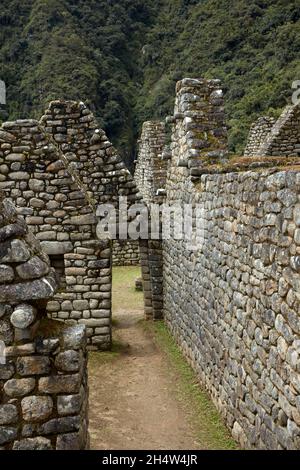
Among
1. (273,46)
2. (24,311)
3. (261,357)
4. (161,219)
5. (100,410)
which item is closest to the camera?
(24,311)

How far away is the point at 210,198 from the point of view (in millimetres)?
7480

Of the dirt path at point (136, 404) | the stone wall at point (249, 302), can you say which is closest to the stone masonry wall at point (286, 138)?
the stone wall at point (249, 302)

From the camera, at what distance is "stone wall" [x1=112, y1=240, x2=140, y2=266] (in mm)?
21141

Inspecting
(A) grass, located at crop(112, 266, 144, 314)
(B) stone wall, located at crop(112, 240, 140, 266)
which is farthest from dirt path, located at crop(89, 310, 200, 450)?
(B) stone wall, located at crop(112, 240, 140, 266)

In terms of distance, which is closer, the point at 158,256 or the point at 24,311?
the point at 24,311

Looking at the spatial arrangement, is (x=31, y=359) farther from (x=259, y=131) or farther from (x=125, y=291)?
(x=259, y=131)

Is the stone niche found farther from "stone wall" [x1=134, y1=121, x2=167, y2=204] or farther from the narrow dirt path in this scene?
"stone wall" [x1=134, y1=121, x2=167, y2=204]

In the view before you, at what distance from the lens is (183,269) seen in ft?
31.6

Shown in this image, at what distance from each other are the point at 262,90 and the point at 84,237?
28176 millimetres

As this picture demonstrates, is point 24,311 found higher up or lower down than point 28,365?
higher up

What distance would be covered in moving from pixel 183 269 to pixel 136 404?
2.91 m

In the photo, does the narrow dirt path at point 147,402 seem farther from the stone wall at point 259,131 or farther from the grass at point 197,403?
the stone wall at point 259,131
